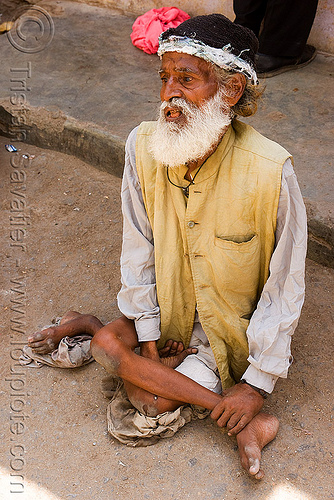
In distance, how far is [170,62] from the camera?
88.2 inches

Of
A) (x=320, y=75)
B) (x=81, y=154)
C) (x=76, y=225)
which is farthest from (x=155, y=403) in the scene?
(x=320, y=75)

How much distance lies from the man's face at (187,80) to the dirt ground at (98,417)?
52.6 inches

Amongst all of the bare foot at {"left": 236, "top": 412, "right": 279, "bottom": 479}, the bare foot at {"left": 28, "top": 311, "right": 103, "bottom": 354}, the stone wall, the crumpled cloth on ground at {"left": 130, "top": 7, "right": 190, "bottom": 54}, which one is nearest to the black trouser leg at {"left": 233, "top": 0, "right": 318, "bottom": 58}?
the stone wall

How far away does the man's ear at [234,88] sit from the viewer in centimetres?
227

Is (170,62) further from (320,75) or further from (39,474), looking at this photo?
(320,75)

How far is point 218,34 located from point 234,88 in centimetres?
22

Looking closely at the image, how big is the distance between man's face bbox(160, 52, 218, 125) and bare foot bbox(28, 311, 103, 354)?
1.17 meters

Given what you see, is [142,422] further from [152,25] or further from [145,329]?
[152,25]

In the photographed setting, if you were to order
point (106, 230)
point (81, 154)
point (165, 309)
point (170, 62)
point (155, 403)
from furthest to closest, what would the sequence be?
point (81, 154)
point (106, 230)
point (165, 309)
point (155, 403)
point (170, 62)

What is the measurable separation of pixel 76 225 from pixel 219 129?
1723 mm

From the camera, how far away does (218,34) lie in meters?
2.18

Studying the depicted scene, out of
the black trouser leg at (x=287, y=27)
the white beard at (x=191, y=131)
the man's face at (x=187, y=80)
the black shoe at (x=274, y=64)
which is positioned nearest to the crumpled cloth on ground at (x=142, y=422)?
the white beard at (x=191, y=131)

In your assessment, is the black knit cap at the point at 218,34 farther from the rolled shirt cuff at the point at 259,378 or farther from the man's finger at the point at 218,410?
the man's finger at the point at 218,410

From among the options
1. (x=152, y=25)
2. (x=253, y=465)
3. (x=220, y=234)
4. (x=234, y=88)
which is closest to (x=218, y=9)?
(x=152, y=25)
